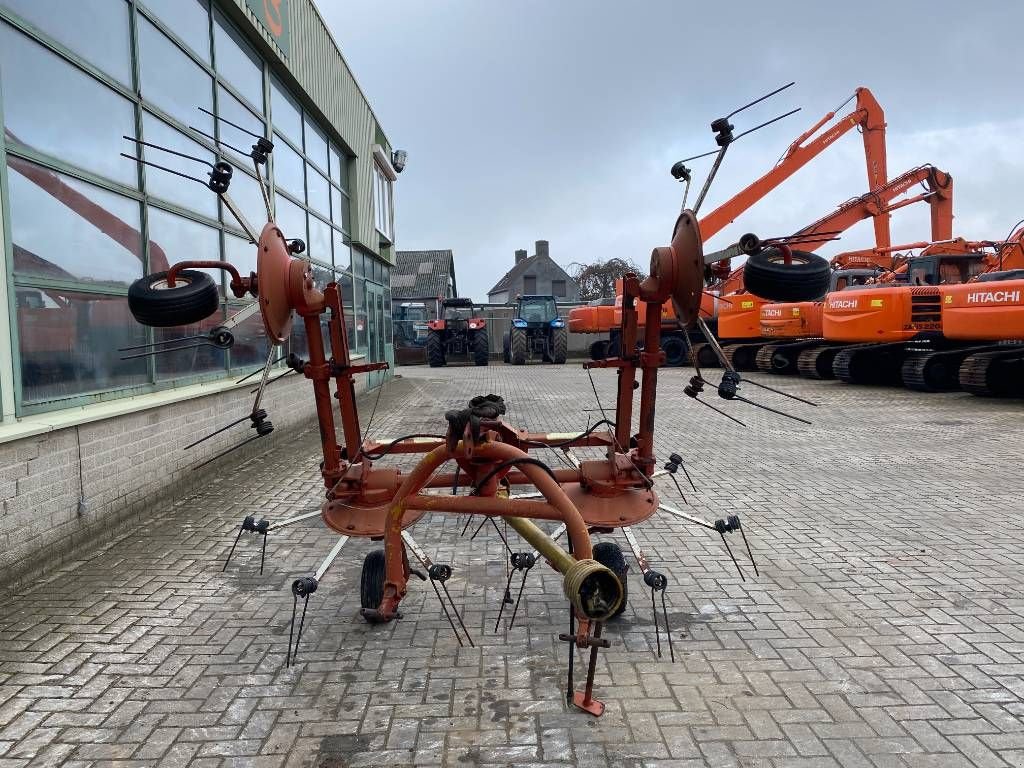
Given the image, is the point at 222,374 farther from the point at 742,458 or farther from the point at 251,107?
the point at 742,458

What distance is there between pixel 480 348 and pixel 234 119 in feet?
59.9

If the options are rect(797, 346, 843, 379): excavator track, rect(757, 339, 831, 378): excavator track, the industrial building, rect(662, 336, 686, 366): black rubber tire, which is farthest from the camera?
rect(662, 336, 686, 366): black rubber tire

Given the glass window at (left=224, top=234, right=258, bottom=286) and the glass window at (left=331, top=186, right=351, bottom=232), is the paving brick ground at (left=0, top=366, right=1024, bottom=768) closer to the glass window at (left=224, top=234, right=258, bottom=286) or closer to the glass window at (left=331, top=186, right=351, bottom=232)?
the glass window at (left=224, top=234, right=258, bottom=286)

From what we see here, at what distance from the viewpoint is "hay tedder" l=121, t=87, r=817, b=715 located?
284cm

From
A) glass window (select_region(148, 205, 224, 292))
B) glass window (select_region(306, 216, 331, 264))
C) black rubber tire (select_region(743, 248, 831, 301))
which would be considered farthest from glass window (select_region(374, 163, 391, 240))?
black rubber tire (select_region(743, 248, 831, 301))

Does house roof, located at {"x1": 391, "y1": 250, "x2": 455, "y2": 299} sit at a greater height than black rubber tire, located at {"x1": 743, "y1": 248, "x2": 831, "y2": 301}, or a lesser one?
greater

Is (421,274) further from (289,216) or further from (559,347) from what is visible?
(289,216)

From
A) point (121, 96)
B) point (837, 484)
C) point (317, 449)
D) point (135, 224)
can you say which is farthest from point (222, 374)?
point (837, 484)

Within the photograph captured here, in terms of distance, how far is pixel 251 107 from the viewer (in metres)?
8.98

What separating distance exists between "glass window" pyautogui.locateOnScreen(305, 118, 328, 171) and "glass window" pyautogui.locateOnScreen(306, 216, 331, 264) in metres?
1.03

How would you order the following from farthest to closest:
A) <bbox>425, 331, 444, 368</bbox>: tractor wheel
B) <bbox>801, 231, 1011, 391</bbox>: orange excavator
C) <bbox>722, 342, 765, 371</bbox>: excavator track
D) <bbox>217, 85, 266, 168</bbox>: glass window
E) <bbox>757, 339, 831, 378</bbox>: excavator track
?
<bbox>425, 331, 444, 368</bbox>: tractor wheel < <bbox>722, 342, 765, 371</bbox>: excavator track < <bbox>757, 339, 831, 378</bbox>: excavator track < <bbox>801, 231, 1011, 391</bbox>: orange excavator < <bbox>217, 85, 266, 168</bbox>: glass window

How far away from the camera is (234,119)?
8.40 meters

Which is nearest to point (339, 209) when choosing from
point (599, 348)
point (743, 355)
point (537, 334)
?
point (743, 355)

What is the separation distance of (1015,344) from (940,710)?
11708 mm
